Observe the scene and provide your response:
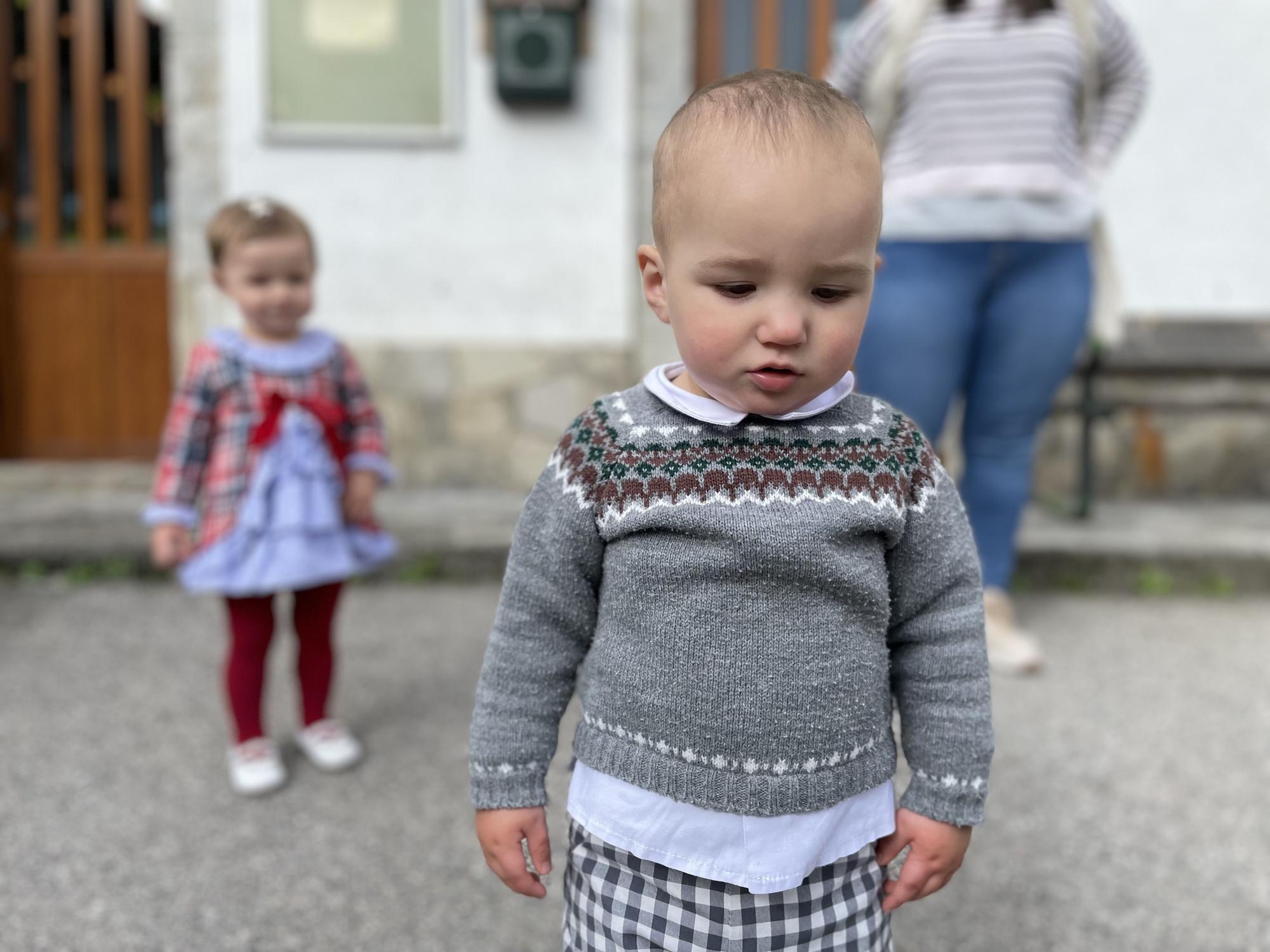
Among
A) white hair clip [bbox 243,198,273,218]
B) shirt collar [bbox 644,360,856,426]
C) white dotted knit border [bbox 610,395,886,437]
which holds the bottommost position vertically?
white dotted knit border [bbox 610,395,886,437]

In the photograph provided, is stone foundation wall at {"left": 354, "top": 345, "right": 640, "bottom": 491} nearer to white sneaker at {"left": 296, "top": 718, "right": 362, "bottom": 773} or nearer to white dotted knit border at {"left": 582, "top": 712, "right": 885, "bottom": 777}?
white sneaker at {"left": 296, "top": 718, "right": 362, "bottom": 773}

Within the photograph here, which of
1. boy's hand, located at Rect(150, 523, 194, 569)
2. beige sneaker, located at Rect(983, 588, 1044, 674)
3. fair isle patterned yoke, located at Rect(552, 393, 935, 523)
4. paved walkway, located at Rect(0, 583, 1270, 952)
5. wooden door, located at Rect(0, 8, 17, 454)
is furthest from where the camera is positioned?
wooden door, located at Rect(0, 8, 17, 454)

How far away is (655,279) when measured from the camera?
1.20 metres

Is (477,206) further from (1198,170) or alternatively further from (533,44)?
(1198,170)

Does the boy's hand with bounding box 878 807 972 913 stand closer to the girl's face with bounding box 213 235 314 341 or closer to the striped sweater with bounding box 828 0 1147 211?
the girl's face with bounding box 213 235 314 341

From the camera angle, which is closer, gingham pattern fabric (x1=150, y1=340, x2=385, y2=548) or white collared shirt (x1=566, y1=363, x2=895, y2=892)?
white collared shirt (x1=566, y1=363, x2=895, y2=892)

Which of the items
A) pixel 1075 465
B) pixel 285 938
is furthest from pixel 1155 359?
pixel 285 938

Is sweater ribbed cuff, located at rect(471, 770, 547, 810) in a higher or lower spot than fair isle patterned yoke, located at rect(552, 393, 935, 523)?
lower

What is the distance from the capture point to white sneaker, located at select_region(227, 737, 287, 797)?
2381 millimetres

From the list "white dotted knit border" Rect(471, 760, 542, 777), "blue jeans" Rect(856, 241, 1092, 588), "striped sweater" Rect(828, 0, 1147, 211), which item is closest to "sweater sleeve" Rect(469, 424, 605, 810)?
"white dotted knit border" Rect(471, 760, 542, 777)

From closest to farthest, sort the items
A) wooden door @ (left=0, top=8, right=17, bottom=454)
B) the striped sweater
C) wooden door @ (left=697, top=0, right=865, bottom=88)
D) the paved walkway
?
the paved walkway < the striped sweater < wooden door @ (left=697, top=0, right=865, bottom=88) < wooden door @ (left=0, top=8, right=17, bottom=454)

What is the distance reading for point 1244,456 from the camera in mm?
4773

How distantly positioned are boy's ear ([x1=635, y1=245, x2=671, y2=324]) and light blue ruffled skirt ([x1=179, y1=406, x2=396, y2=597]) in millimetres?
1447

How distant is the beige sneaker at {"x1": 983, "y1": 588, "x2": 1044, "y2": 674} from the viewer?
3.06 meters
